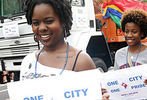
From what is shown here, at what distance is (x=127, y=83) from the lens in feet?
7.13

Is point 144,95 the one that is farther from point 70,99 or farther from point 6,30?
point 6,30

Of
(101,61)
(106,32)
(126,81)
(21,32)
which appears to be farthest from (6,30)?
(126,81)

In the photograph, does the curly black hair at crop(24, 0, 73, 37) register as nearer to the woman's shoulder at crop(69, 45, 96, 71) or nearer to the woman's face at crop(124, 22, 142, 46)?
the woman's shoulder at crop(69, 45, 96, 71)

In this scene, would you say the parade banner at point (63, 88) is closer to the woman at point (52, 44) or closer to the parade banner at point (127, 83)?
the woman at point (52, 44)

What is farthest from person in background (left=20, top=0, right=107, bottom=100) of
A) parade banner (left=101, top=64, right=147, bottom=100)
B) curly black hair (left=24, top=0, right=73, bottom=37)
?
parade banner (left=101, top=64, right=147, bottom=100)

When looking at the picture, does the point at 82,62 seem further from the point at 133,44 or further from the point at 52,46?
the point at 133,44

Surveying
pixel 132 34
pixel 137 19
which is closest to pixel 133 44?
pixel 132 34

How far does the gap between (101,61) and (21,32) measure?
Result: 82.4 inches

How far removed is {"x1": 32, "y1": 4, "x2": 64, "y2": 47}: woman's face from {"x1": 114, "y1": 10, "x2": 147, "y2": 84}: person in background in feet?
Result: 3.76

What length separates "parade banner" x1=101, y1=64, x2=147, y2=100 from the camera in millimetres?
2129

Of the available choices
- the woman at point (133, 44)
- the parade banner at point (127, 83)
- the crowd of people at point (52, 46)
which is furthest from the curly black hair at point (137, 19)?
the crowd of people at point (52, 46)

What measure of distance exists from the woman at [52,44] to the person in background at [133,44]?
1.01 meters

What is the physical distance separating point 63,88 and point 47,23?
424mm

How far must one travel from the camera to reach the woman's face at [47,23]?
1639 millimetres
